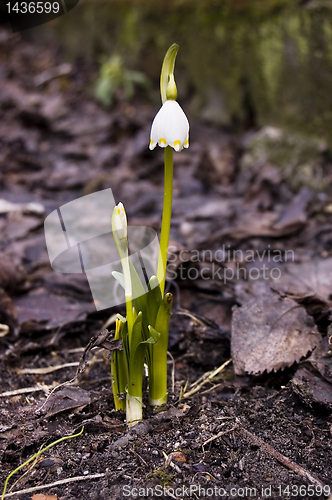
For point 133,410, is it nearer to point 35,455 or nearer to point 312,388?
point 35,455

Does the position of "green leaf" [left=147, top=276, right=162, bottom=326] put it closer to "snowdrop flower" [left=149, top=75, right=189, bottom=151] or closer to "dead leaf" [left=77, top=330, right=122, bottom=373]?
"dead leaf" [left=77, top=330, right=122, bottom=373]

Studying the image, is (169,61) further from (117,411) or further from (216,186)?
(216,186)

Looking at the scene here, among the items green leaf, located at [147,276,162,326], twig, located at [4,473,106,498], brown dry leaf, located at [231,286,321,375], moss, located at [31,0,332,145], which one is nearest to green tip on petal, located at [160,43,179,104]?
green leaf, located at [147,276,162,326]

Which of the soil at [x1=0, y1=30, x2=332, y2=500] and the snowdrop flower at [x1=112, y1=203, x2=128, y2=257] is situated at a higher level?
the snowdrop flower at [x1=112, y1=203, x2=128, y2=257]

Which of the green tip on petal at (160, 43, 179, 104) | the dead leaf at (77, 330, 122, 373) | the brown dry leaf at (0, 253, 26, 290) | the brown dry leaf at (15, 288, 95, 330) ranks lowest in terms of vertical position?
the brown dry leaf at (15, 288, 95, 330)

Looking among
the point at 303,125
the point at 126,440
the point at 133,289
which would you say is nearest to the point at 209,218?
the point at 303,125

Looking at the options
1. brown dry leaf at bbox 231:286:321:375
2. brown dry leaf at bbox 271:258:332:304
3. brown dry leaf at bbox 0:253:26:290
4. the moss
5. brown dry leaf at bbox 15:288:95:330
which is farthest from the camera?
the moss

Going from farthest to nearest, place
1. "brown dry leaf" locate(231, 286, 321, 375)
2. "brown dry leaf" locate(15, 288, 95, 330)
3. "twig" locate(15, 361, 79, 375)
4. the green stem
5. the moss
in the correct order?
the moss, "brown dry leaf" locate(15, 288, 95, 330), "twig" locate(15, 361, 79, 375), "brown dry leaf" locate(231, 286, 321, 375), the green stem

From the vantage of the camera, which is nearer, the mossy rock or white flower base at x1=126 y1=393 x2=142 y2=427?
white flower base at x1=126 y1=393 x2=142 y2=427

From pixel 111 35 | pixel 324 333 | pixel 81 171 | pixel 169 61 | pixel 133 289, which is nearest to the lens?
pixel 169 61

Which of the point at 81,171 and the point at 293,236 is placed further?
the point at 81,171
